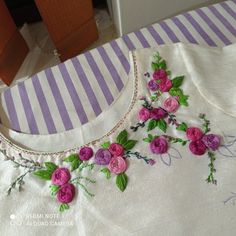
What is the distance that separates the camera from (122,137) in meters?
0.64

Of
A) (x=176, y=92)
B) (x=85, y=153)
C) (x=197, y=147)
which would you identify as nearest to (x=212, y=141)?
(x=197, y=147)

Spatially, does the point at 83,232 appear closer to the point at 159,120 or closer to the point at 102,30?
the point at 159,120

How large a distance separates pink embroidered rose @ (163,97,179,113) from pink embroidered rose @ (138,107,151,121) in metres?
0.04

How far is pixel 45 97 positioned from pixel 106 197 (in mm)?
301

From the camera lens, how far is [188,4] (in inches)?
48.3

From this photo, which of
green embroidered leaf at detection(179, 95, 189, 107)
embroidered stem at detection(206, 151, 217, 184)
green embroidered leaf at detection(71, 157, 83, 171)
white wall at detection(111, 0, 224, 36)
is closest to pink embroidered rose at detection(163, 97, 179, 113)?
green embroidered leaf at detection(179, 95, 189, 107)

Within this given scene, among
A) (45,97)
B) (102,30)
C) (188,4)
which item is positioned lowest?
(102,30)

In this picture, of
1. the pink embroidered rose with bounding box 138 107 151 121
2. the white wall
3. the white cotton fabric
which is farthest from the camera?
the white wall

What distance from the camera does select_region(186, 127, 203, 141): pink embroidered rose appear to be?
0.62 metres

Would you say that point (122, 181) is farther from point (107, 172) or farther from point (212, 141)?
point (212, 141)

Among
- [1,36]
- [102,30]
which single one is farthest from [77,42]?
[1,36]

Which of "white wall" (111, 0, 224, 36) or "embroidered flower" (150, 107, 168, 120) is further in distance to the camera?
"white wall" (111, 0, 224, 36)

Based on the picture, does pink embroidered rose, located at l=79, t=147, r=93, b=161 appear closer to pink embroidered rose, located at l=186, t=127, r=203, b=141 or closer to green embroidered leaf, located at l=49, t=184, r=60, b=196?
green embroidered leaf, located at l=49, t=184, r=60, b=196

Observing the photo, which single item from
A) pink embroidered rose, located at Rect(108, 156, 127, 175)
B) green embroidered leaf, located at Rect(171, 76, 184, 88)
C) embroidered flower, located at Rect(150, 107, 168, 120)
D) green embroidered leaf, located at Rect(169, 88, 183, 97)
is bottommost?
pink embroidered rose, located at Rect(108, 156, 127, 175)
